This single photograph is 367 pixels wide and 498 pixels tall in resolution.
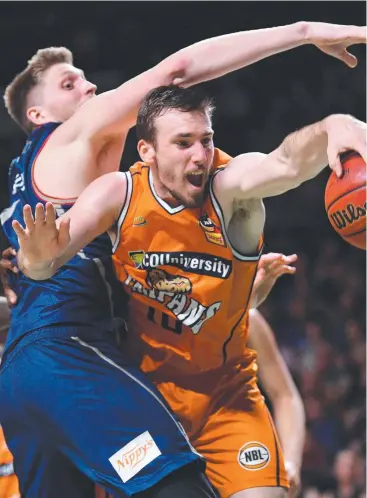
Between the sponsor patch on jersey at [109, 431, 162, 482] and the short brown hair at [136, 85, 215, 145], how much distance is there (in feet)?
3.56

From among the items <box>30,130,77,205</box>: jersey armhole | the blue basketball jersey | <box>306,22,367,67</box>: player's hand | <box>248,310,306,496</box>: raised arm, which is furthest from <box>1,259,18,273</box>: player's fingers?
<box>306,22,367,67</box>: player's hand

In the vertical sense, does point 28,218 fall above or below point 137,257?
above

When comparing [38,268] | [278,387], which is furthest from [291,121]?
[38,268]

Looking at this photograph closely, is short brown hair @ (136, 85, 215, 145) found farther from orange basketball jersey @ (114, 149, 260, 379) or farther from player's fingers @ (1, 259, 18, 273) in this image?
player's fingers @ (1, 259, 18, 273)

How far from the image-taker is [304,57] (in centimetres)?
690

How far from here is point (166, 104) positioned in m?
3.32

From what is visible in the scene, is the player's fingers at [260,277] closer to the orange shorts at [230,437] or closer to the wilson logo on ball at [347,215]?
the orange shorts at [230,437]

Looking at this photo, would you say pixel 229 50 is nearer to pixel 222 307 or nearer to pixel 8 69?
pixel 222 307

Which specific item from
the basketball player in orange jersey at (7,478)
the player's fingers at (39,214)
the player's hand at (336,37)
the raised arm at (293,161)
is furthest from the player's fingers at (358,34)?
the basketball player in orange jersey at (7,478)

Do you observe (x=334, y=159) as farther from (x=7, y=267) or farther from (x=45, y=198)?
(x=7, y=267)

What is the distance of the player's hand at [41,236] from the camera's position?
9.63ft

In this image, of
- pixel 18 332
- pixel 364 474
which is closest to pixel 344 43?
pixel 18 332

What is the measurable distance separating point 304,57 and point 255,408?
3899 mm

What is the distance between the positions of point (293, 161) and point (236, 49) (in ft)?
2.28
